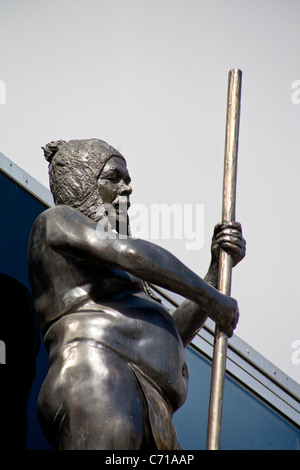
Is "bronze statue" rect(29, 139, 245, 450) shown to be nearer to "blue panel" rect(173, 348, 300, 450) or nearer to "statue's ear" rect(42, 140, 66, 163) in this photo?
"statue's ear" rect(42, 140, 66, 163)

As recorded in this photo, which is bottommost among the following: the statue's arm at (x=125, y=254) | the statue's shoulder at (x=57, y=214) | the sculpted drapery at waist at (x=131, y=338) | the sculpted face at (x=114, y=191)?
the sculpted drapery at waist at (x=131, y=338)

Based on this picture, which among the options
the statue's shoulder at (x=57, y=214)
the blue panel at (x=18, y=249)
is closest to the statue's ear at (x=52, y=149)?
the statue's shoulder at (x=57, y=214)

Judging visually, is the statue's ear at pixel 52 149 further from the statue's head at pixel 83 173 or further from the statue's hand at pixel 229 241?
the statue's hand at pixel 229 241

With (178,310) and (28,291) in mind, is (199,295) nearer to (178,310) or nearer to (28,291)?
(178,310)

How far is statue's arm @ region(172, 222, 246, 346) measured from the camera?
5.62 meters

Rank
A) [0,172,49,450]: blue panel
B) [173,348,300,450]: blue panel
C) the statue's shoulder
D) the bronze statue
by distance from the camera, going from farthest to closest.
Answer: [173,348,300,450]: blue panel → [0,172,49,450]: blue panel → the statue's shoulder → the bronze statue

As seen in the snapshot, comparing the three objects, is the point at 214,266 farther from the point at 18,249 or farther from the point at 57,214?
the point at 18,249

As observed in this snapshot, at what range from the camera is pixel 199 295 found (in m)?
5.23

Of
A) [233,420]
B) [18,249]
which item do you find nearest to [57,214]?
[18,249]

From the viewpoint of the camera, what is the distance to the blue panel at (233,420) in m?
6.77

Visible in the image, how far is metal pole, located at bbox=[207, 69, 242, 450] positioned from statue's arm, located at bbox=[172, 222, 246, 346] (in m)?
0.04

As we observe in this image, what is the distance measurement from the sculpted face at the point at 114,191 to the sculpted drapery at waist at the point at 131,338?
0.44 meters

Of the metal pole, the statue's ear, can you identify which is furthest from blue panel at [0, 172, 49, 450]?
the metal pole

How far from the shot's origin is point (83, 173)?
5.52 m
